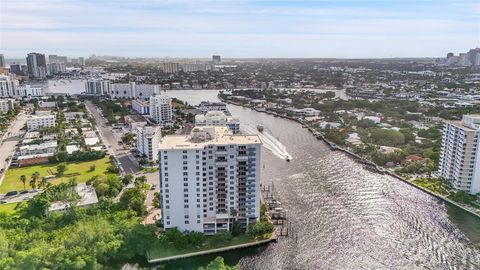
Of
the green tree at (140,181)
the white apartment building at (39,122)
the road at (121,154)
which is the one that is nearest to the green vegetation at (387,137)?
the road at (121,154)

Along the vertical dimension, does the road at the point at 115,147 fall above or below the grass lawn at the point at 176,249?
above

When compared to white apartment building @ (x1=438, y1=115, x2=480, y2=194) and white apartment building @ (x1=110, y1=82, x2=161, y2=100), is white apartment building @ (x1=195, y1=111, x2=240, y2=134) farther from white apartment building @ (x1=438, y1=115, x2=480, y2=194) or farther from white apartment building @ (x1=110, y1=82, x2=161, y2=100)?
white apartment building @ (x1=110, y1=82, x2=161, y2=100)

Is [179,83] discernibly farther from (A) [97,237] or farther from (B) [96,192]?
(A) [97,237]

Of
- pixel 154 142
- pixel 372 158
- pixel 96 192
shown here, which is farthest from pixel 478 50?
pixel 96 192

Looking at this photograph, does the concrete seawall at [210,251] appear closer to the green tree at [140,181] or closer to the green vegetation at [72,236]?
the green vegetation at [72,236]

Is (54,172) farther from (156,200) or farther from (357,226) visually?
(357,226)

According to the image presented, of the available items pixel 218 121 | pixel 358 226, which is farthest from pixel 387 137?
pixel 358 226

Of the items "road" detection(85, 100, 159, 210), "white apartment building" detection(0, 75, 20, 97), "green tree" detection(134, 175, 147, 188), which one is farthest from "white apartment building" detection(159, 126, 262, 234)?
"white apartment building" detection(0, 75, 20, 97)
